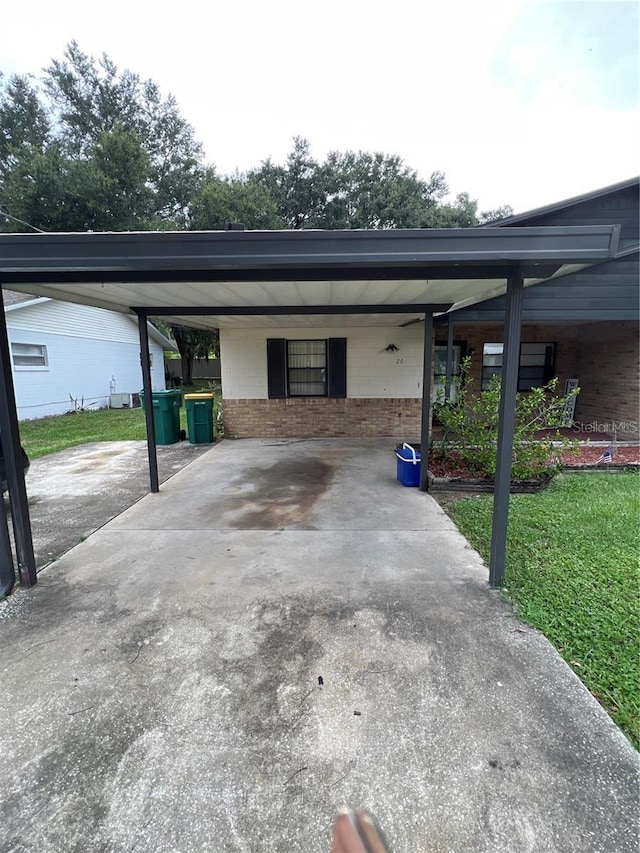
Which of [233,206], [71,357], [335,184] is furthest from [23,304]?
[335,184]

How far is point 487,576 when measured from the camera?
11.4ft

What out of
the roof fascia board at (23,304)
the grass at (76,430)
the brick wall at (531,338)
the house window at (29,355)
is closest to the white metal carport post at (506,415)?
the brick wall at (531,338)

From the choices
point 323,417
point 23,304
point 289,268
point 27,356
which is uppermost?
point 23,304

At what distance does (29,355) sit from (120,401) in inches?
166

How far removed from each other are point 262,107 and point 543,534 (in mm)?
24089

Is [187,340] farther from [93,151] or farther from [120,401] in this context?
[93,151]

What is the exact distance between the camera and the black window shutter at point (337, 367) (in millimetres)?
9398

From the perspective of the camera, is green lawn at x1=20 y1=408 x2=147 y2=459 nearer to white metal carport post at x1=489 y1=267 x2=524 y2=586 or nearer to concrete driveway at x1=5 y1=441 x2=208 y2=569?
concrete driveway at x1=5 y1=441 x2=208 y2=569

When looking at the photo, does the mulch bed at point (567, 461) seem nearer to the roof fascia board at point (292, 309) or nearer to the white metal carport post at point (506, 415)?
the roof fascia board at point (292, 309)

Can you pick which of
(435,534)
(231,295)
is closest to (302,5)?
(231,295)

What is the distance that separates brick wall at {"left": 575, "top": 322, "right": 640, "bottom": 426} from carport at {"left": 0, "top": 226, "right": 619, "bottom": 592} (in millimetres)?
6406

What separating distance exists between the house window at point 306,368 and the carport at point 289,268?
190 inches

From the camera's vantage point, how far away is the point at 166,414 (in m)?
9.26

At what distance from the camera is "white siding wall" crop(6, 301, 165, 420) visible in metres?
13.0
